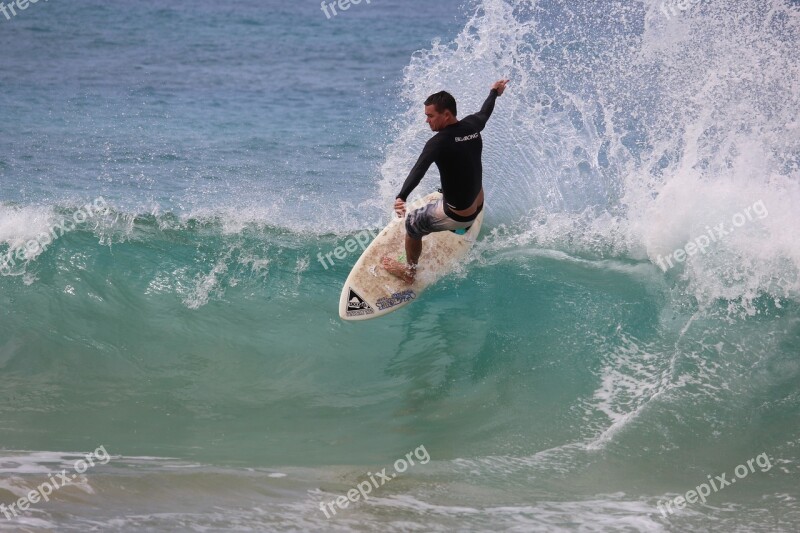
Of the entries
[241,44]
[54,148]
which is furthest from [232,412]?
[241,44]

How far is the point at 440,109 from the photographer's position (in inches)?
250

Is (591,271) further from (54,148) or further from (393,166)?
(54,148)

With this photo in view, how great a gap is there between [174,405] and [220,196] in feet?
18.4
